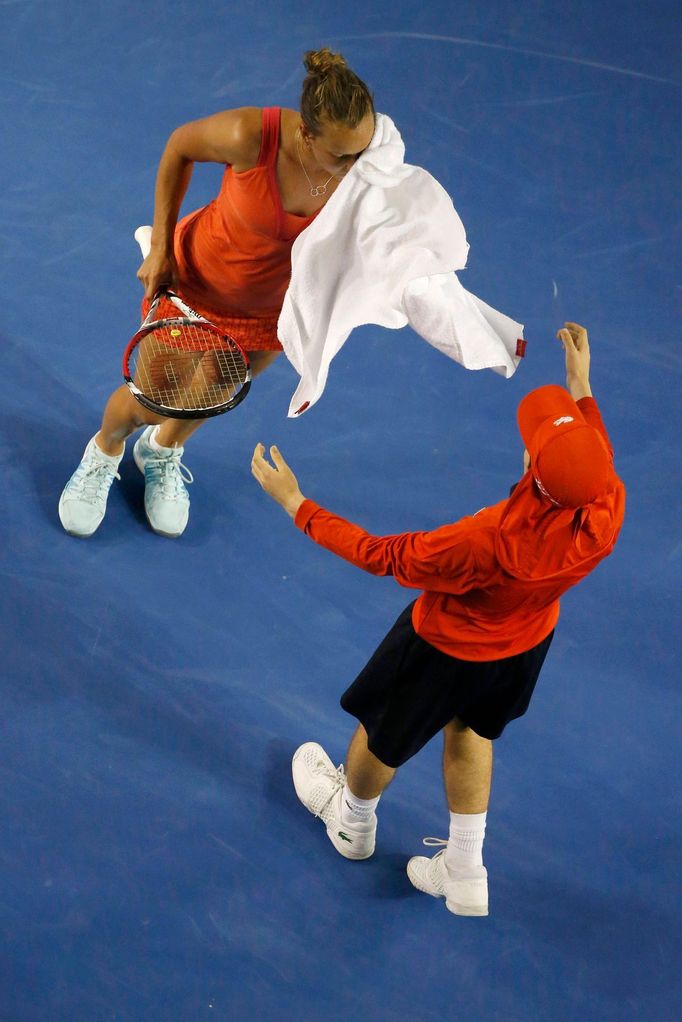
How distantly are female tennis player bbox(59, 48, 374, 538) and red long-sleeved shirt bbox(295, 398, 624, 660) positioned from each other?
2.48 ft

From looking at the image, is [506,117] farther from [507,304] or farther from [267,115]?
[267,115]

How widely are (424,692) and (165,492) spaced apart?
1.21 m

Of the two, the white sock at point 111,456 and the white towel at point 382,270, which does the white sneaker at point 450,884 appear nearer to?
the white towel at point 382,270

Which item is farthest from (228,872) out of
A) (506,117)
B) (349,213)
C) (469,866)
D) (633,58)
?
(633,58)

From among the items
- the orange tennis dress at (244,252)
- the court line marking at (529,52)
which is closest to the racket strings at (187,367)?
the orange tennis dress at (244,252)

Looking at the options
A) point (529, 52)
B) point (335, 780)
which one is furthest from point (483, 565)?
point (529, 52)

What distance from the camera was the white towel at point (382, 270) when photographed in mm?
2426

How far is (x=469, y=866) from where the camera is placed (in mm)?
2656

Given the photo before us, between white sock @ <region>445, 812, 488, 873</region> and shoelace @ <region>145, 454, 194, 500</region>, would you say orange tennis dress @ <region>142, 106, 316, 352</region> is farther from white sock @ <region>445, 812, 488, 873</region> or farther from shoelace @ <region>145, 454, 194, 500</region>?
white sock @ <region>445, 812, 488, 873</region>

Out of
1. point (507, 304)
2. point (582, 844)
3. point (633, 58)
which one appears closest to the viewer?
point (582, 844)

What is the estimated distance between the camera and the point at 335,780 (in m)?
2.85

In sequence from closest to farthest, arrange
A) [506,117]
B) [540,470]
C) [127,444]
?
1. [540,470]
2. [127,444]
3. [506,117]

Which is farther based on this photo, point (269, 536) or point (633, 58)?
point (633, 58)

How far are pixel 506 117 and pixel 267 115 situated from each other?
2.52 metres
